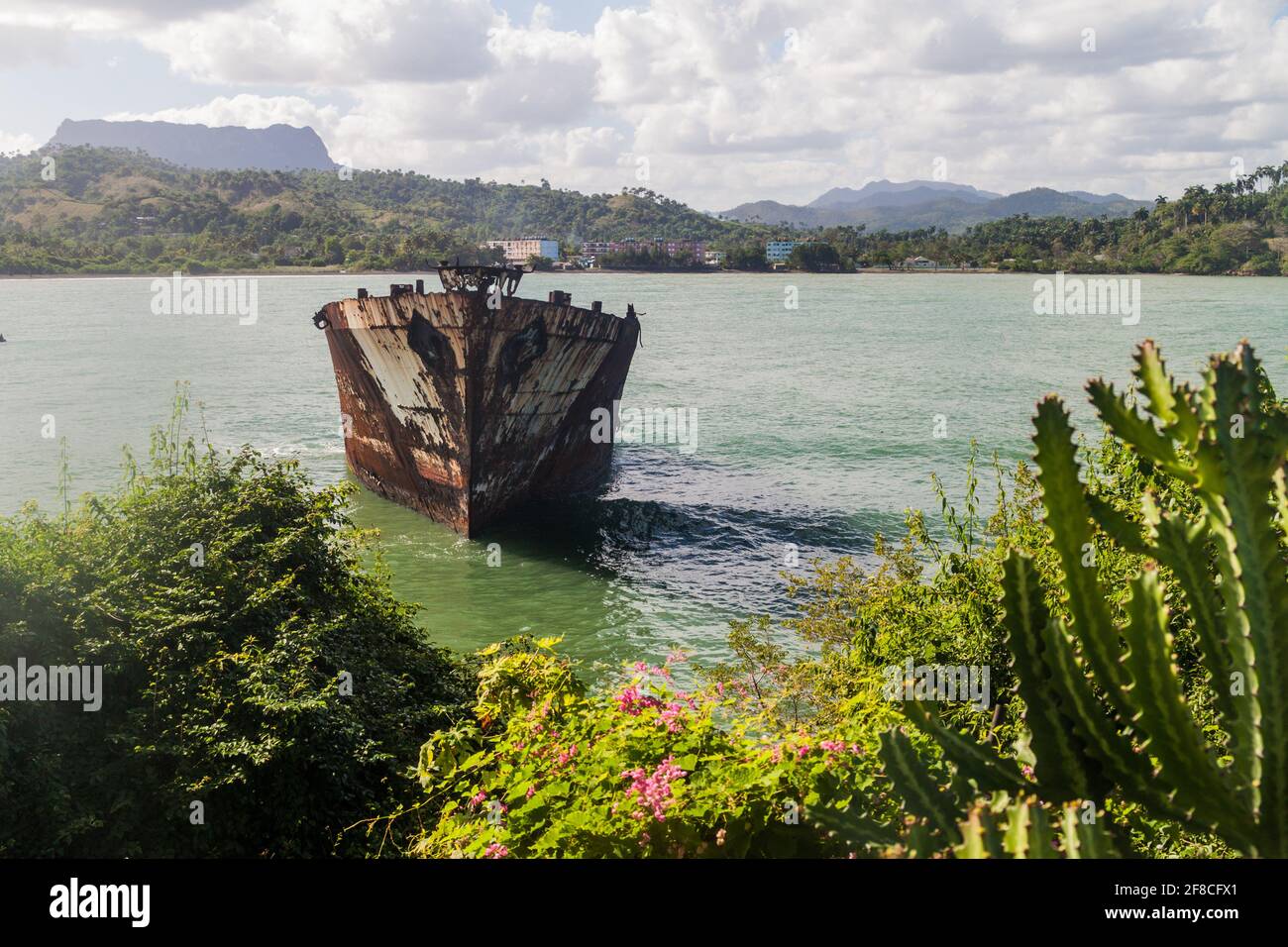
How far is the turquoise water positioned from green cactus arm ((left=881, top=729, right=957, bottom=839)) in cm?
1254

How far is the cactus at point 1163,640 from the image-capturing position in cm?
230

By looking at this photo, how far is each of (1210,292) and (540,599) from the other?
370ft

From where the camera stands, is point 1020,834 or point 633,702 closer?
point 1020,834

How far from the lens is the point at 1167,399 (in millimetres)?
2428

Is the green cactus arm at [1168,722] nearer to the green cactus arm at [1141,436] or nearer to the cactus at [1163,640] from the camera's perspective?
the cactus at [1163,640]

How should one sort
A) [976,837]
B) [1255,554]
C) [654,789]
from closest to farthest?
[976,837] → [1255,554] → [654,789]

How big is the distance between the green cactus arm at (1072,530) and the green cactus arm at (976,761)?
0.38 m

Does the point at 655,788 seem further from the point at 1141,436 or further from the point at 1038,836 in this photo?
the point at 1141,436

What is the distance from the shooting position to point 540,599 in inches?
734

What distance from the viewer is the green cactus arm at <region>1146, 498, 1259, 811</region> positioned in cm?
242

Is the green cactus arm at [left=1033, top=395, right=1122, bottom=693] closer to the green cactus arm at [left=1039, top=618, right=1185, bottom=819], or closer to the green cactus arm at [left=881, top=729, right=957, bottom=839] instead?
the green cactus arm at [left=1039, top=618, right=1185, bottom=819]

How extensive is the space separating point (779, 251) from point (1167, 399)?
17435 cm

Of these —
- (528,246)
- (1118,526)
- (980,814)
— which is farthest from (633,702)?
(528,246)
